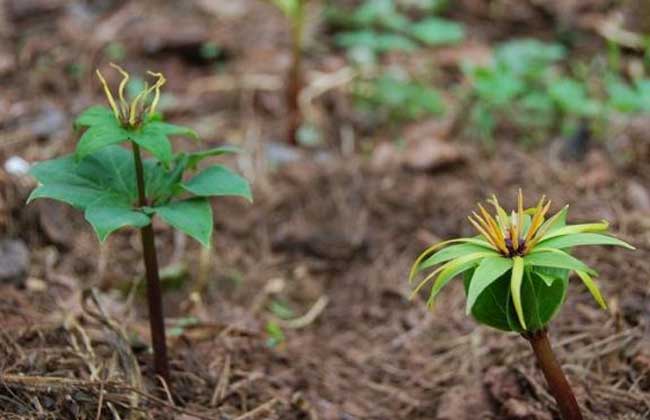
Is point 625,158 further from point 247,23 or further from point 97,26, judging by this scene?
point 97,26

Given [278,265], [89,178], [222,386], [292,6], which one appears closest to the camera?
[89,178]

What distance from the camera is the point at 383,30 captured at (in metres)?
4.32

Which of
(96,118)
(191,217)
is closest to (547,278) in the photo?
(191,217)

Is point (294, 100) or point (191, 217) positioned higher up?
point (294, 100)

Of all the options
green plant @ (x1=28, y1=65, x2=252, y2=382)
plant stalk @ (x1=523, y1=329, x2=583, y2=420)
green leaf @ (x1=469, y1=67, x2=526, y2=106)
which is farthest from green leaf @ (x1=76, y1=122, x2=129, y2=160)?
green leaf @ (x1=469, y1=67, x2=526, y2=106)

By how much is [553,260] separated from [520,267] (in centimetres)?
6

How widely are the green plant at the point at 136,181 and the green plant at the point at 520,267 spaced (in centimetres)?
51

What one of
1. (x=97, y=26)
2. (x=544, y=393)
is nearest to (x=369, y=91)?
(x=97, y=26)

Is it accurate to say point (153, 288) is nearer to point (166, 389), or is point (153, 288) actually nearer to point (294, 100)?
point (166, 389)

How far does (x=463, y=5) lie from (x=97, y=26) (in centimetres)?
197

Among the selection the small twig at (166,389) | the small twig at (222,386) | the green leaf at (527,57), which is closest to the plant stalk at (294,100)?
the green leaf at (527,57)

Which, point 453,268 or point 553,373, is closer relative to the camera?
point 453,268

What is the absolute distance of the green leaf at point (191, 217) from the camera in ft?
5.37

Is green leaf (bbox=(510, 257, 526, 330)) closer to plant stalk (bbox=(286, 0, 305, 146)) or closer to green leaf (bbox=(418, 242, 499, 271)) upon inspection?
green leaf (bbox=(418, 242, 499, 271))
